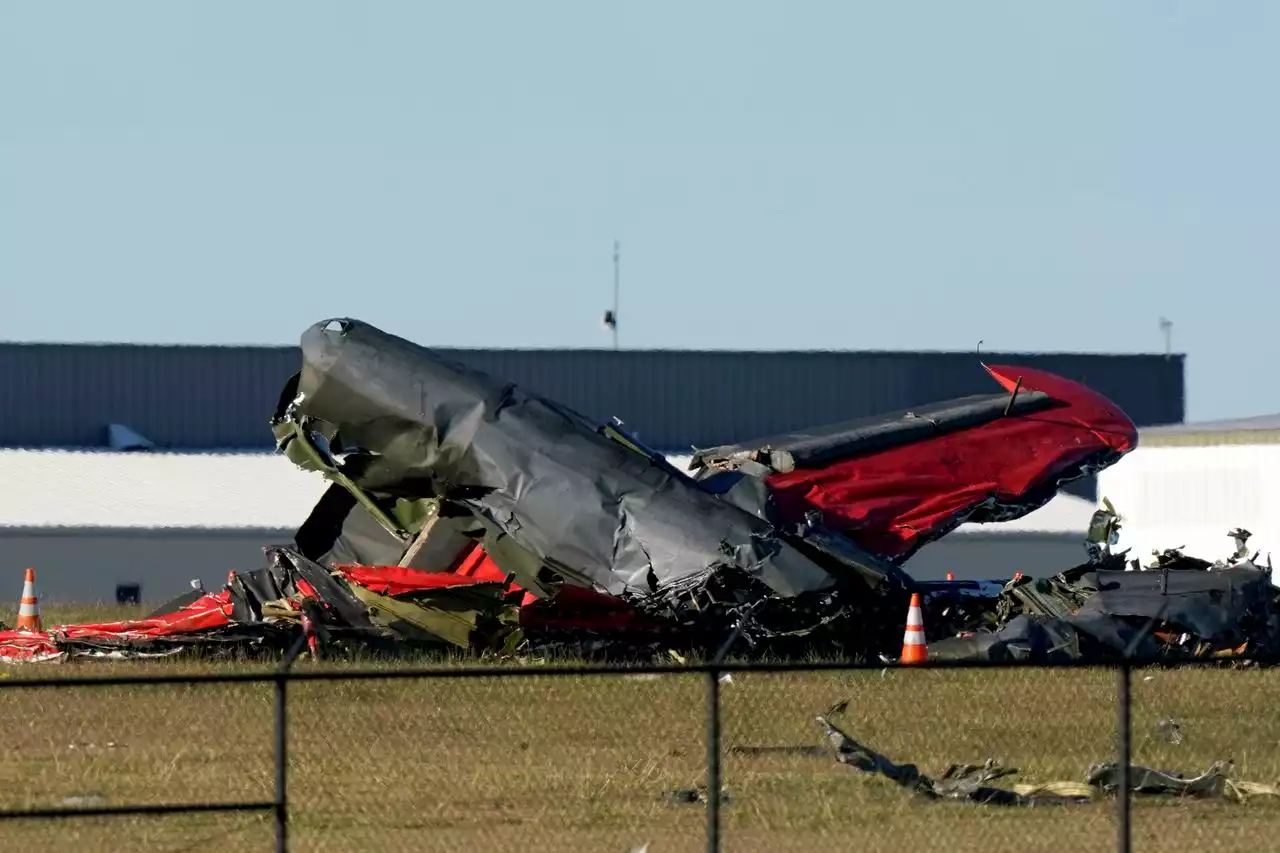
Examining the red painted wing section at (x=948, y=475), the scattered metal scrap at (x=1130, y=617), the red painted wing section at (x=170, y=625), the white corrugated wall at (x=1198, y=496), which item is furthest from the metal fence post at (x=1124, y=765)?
the white corrugated wall at (x=1198, y=496)

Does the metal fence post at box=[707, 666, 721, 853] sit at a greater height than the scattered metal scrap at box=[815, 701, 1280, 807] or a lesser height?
greater

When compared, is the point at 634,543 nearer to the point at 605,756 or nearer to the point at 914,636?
the point at 914,636

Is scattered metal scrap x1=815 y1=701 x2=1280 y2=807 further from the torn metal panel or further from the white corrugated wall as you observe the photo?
the white corrugated wall

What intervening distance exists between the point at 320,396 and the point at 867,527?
18.6 ft

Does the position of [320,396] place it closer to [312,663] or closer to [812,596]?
[312,663]

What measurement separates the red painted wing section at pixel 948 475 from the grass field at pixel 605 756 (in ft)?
7.93

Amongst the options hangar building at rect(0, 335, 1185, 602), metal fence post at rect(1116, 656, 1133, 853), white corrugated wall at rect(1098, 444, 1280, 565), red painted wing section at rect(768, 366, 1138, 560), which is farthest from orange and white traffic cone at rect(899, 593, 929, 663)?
hangar building at rect(0, 335, 1185, 602)

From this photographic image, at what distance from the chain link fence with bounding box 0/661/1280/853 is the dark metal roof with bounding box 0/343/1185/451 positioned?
3155 cm

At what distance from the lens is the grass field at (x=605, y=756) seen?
39.7ft

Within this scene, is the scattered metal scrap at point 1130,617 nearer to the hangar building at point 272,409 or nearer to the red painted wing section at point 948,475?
the red painted wing section at point 948,475

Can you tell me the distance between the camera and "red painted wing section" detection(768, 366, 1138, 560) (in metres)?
21.1

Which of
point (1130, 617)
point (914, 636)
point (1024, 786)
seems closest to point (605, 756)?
point (1024, 786)

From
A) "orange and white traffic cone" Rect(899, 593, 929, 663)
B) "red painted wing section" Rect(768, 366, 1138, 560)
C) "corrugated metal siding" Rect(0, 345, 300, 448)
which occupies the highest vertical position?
"corrugated metal siding" Rect(0, 345, 300, 448)

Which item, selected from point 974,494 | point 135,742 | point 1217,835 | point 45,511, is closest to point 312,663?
point 135,742
